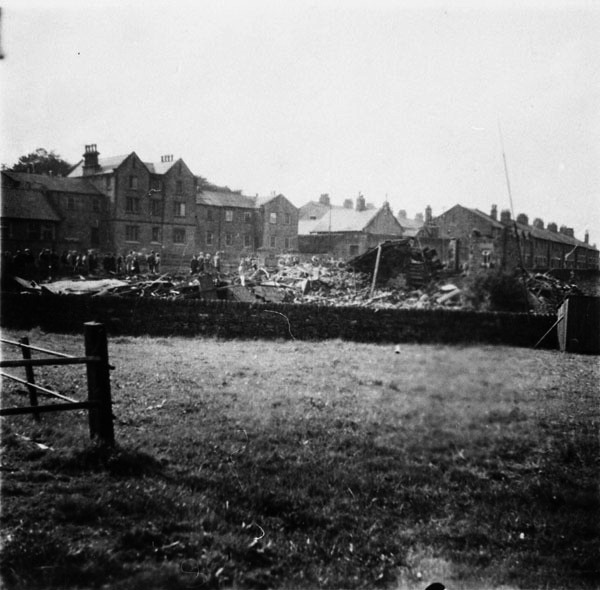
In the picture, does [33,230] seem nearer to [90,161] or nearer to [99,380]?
[90,161]

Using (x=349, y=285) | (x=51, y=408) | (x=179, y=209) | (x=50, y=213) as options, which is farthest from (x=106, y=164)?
(x=349, y=285)

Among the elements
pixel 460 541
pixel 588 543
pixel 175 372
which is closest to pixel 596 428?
pixel 588 543

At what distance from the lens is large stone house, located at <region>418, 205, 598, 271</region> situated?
491 inches

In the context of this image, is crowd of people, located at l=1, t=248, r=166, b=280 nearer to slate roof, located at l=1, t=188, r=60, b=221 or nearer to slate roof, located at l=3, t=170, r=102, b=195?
slate roof, located at l=1, t=188, r=60, b=221

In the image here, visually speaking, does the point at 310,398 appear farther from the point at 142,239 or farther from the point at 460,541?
the point at 142,239

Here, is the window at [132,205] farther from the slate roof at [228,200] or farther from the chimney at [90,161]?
the slate roof at [228,200]

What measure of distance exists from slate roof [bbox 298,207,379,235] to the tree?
128ft

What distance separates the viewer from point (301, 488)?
525 cm

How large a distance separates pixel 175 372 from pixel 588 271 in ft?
35.9

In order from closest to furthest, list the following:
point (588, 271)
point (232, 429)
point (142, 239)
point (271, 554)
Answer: point (271, 554)
point (232, 429)
point (142, 239)
point (588, 271)

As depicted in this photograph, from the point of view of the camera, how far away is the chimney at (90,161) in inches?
337

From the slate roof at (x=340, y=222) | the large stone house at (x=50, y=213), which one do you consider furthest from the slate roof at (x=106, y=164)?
the slate roof at (x=340, y=222)

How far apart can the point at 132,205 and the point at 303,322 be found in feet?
26.1

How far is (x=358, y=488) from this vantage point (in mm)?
5418
